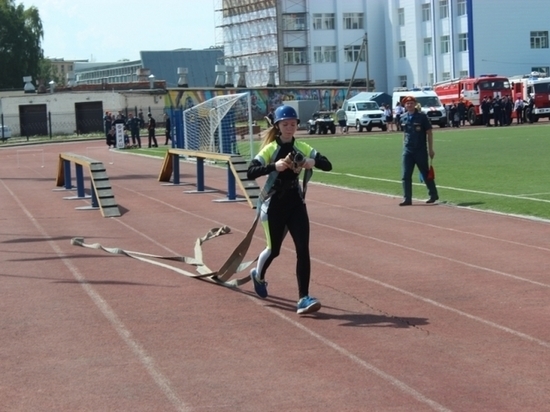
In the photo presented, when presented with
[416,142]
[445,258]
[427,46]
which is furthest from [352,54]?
[445,258]

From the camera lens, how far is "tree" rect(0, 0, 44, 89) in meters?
96.9

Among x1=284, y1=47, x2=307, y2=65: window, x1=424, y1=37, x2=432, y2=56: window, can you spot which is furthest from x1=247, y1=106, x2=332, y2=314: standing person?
x1=284, y1=47, x2=307, y2=65: window

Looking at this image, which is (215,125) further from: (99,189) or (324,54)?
(324,54)

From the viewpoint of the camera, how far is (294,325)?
8414 millimetres

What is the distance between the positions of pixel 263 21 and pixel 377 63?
1133 cm

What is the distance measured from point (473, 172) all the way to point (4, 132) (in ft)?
171

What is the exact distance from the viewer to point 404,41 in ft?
297

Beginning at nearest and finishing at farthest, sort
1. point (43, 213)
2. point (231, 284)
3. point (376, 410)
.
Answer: point (376, 410), point (231, 284), point (43, 213)

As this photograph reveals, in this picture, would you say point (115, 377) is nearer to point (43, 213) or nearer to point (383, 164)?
point (43, 213)

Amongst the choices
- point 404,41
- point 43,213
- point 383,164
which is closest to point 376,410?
point 43,213

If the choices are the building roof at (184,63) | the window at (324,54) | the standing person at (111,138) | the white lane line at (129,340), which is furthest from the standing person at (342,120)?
the white lane line at (129,340)

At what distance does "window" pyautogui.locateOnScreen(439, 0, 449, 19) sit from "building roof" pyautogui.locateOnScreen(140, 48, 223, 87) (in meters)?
30.4

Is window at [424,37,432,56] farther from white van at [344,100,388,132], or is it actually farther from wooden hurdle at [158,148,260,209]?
wooden hurdle at [158,148,260,209]

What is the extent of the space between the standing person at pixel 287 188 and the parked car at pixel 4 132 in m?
63.1
